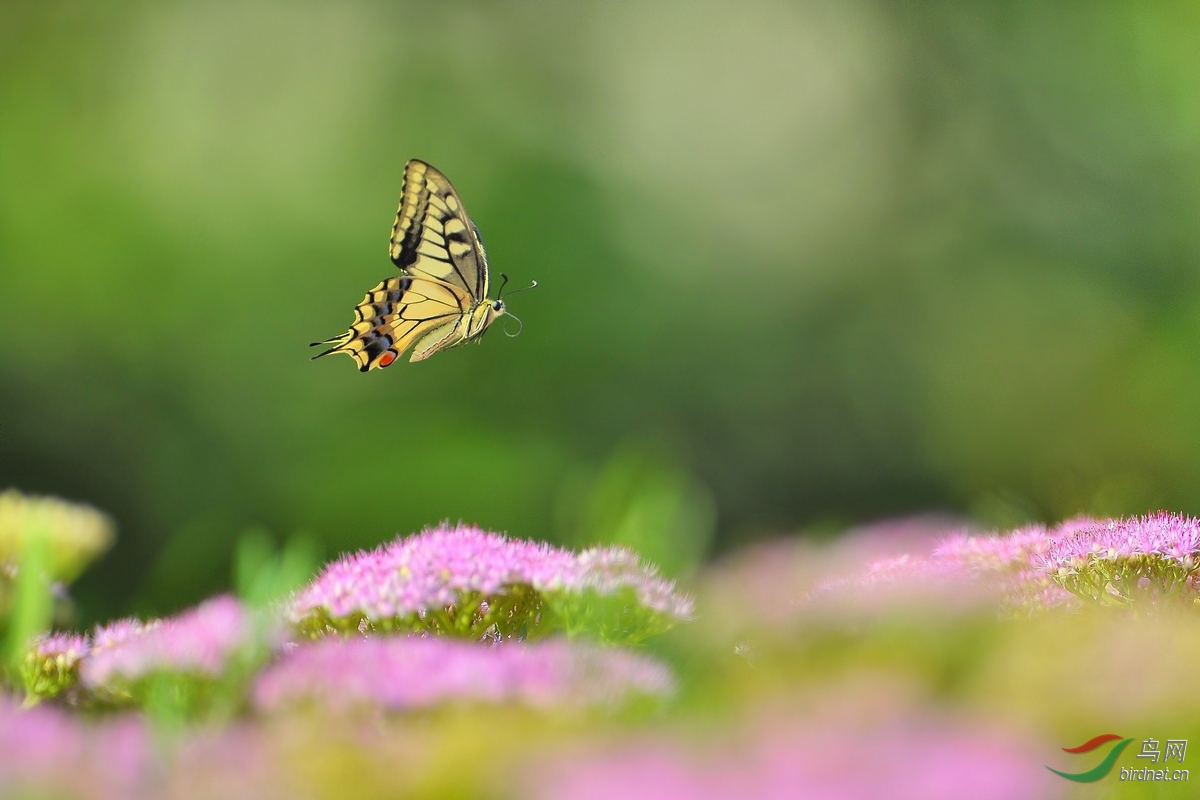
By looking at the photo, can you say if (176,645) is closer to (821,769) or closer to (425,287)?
(821,769)

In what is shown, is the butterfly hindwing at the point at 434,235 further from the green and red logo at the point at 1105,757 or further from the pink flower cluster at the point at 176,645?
the green and red logo at the point at 1105,757

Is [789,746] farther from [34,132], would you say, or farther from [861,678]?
[34,132]

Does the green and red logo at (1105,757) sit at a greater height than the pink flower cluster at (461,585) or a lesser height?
lesser

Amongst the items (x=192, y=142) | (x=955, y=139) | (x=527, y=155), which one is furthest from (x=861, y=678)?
(x=955, y=139)

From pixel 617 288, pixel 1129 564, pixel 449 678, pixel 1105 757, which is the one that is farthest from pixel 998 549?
pixel 617 288

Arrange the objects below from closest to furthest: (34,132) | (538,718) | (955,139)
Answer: (538,718), (34,132), (955,139)

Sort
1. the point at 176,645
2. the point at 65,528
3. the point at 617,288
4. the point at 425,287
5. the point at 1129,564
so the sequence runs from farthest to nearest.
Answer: the point at 617,288
the point at 425,287
the point at 65,528
the point at 1129,564
the point at 176,645

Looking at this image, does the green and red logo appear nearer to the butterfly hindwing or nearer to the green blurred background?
the butterfly hindwing

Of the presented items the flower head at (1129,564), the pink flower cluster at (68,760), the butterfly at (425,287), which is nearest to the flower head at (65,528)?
the butterfly at (425,287)
